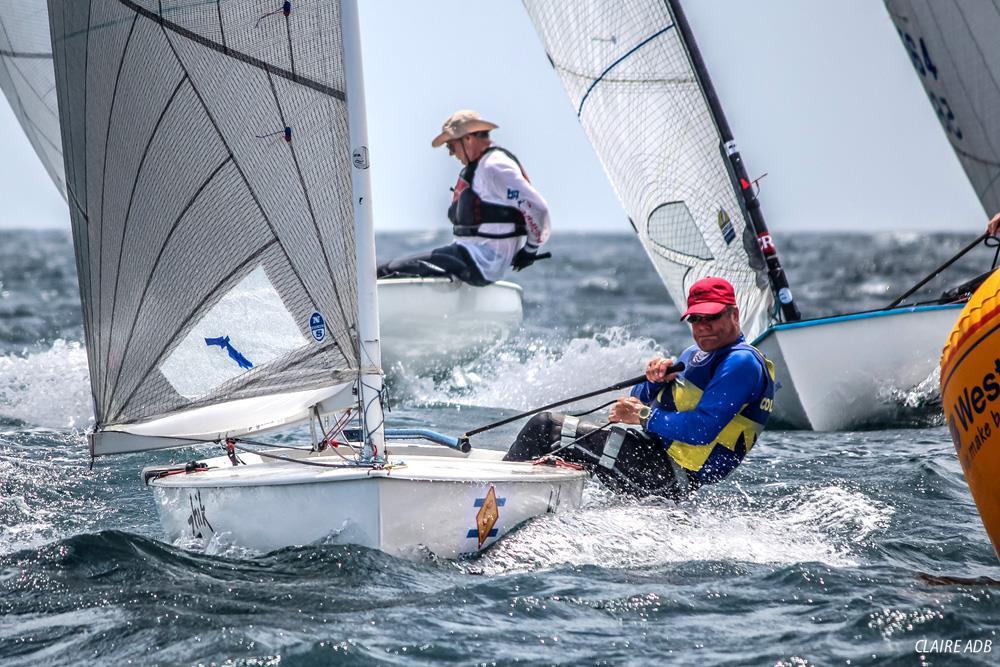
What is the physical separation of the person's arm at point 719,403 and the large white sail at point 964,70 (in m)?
4.14

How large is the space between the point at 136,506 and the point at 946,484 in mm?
3290

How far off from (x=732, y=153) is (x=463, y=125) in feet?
5.02

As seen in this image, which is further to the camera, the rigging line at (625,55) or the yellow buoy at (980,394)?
the rigging line at (625,55)

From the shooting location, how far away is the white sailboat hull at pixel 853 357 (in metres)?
6.83

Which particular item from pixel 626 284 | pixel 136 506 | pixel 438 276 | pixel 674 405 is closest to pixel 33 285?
pixel 626 284

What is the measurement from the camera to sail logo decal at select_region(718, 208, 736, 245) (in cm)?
756

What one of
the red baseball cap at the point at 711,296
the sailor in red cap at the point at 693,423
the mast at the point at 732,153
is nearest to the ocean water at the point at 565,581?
the sailor in red cap at the point at 693,423

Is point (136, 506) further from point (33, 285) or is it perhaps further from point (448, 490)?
point (33, 285)

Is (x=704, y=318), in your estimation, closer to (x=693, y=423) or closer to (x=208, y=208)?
(x=693, y=423)

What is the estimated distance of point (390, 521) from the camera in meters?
3.84

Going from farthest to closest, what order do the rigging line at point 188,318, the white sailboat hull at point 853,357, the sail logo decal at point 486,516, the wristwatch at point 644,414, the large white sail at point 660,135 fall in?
the large white sail at point 660,135 → the white sailboat hull at point 853,357 → the wristwatch at point 644,414 → the rigging line at point 188,318 → the sail logo decal at point 486,516

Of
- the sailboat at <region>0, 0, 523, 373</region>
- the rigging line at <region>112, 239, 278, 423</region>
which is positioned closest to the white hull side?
the sailboat at <region>0, 0, 523, 373</region>

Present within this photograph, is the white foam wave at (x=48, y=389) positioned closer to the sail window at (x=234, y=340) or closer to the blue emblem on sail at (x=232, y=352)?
the sail window at (x=234, y=340)

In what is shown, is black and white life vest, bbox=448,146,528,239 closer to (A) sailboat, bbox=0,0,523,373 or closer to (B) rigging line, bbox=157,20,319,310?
(A) sailboat, bbox=0,0,523,373
